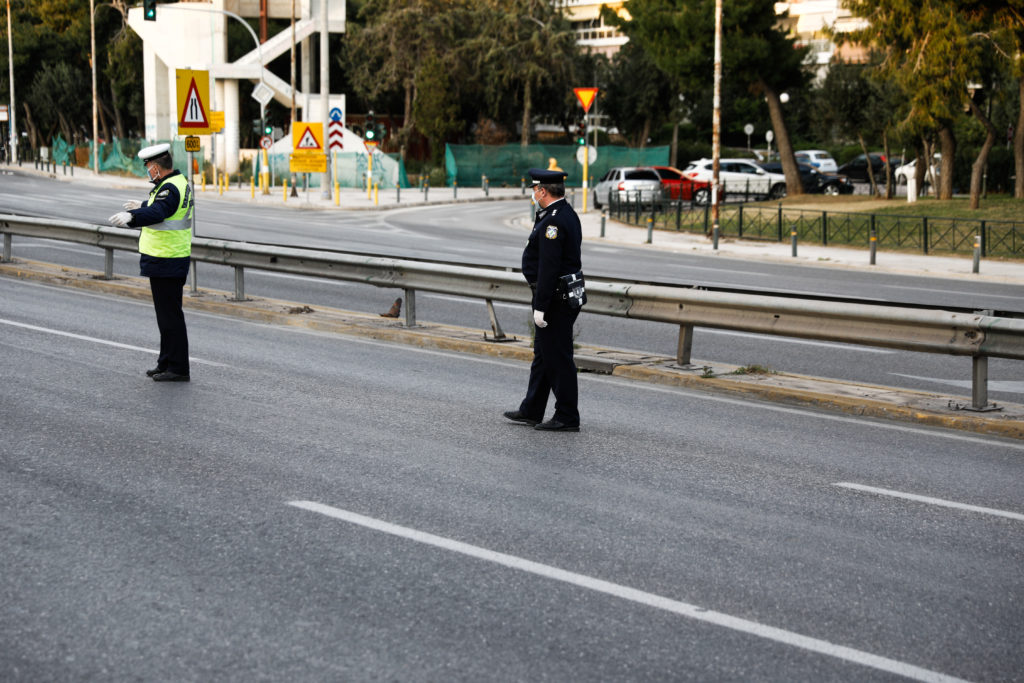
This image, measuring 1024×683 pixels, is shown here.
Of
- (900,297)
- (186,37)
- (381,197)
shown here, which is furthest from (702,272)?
(186,37)

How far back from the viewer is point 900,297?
62.2ft

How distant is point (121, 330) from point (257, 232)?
17.4 meters

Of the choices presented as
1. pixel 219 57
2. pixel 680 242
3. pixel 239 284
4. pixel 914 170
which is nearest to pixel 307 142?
pixel 680 242

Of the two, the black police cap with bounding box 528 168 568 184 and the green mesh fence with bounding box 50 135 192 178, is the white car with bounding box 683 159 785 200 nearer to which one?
the green mesh fence with bounding box 50 135 192 178

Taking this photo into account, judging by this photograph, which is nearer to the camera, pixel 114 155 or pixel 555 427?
pixel 555 427

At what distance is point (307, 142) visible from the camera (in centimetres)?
4206

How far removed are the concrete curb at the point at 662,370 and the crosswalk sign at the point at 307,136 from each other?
26.2 metres

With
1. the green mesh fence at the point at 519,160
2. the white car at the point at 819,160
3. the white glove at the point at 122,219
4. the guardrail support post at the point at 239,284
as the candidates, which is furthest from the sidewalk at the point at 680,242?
the white glove at the point at 122,219

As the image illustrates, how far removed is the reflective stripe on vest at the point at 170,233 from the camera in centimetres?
1012

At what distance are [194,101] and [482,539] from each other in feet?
35.7

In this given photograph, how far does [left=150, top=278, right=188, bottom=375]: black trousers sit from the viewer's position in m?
10.1

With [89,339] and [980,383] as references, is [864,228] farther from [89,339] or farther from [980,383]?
[89,339]

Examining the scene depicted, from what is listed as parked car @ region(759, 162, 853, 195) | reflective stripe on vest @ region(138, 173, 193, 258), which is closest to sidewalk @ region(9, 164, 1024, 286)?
parked car @ region(759, 162, 853, 195)

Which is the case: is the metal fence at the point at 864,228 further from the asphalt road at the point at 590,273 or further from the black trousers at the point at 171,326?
the black trousers at the point at 171,326
